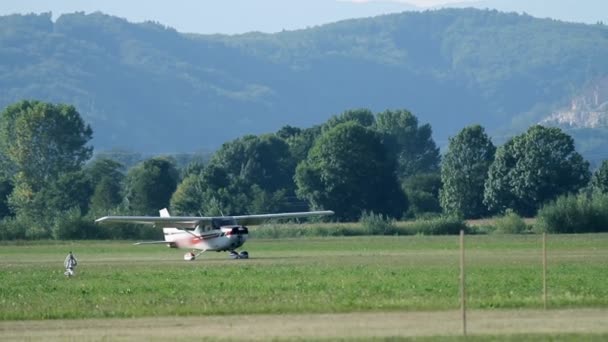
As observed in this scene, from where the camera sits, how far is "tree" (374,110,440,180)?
170625mm

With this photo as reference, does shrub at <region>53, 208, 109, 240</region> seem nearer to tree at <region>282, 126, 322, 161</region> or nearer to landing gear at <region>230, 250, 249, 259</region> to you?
landing gear at <region>230, 250, 249, 259</region>

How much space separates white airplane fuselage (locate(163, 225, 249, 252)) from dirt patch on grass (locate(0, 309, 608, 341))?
87.0 feet

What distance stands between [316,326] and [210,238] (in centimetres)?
3016

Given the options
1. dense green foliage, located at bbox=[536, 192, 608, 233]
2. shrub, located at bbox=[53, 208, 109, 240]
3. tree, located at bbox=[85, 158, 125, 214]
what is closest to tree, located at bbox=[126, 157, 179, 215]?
tree, located at bbox=[85, 158, 125, 214]

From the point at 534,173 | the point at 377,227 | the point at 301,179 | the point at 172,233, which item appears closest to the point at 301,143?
the point at 301,179

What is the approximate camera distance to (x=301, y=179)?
117 meters

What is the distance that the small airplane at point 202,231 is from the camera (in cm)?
5497

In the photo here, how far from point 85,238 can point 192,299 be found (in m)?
48.8

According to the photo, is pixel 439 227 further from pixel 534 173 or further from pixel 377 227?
pixel 534 173

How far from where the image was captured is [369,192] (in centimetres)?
11388

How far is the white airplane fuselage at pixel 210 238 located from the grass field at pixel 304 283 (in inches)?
31.3

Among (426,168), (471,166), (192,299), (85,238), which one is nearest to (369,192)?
(471,166)

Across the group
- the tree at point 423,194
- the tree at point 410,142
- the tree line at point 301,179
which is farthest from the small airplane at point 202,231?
the tree at point 410,142

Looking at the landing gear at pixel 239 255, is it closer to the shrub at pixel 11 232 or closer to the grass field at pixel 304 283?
the grass field at pixel 304 283
